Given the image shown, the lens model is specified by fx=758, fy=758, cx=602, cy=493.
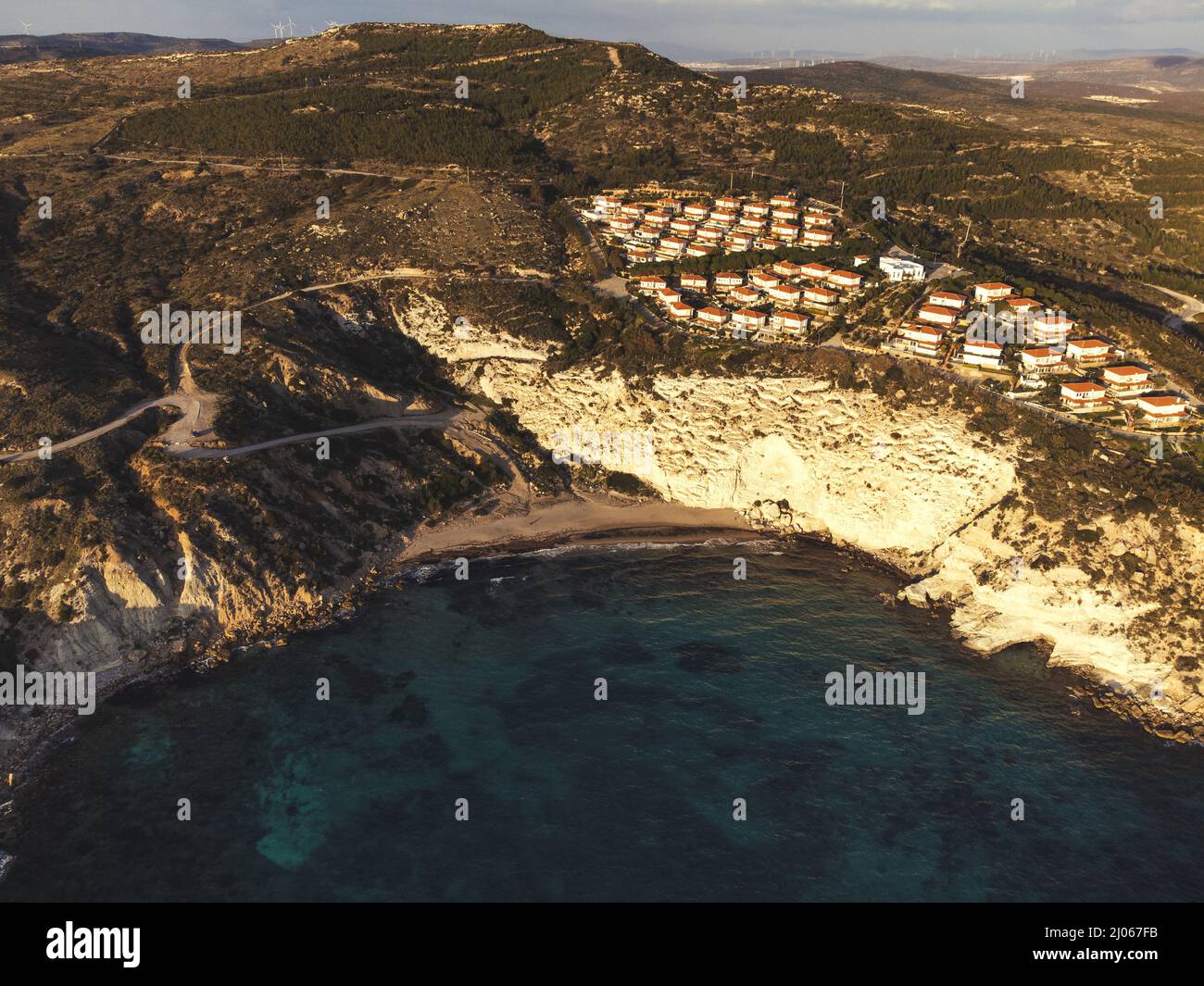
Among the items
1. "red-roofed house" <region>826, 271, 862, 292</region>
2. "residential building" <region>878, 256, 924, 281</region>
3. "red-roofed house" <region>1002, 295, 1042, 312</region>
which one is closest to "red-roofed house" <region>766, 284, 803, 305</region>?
"red-roofed house" <region>826, 271, 862, 292</region>

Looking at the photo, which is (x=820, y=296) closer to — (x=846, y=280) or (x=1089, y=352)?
(x=846, y=280)

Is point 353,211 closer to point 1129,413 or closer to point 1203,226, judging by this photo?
point 1129,413

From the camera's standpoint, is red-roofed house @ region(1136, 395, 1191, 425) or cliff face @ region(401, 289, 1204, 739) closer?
cliff face @ region(401, 289, 1204, 739)

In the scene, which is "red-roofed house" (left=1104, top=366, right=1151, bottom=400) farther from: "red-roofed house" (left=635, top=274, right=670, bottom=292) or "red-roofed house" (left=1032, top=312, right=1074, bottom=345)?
"red-roofed house" (left=635, top=274, right=670, bottom=292)

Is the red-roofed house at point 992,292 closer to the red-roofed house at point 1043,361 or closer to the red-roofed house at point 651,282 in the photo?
the red-roofed house at point 1043,361

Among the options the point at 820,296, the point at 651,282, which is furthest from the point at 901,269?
the point at 651,282
